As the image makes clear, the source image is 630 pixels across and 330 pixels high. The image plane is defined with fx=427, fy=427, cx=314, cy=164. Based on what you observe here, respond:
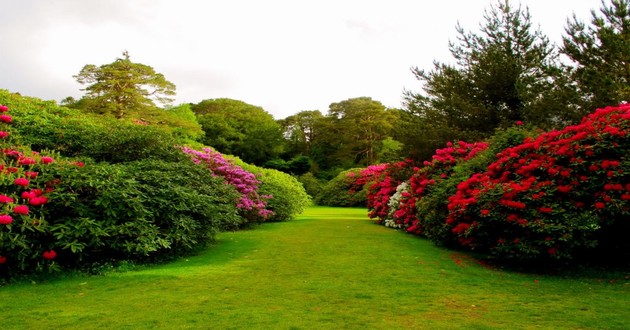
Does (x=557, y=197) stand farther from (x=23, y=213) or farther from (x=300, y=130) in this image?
(x=300, y=130)

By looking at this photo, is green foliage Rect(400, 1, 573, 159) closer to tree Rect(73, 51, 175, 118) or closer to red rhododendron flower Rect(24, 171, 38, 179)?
red rhododendron flower Rect(24, 171, 38, 179)

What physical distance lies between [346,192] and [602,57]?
2110 centimetres

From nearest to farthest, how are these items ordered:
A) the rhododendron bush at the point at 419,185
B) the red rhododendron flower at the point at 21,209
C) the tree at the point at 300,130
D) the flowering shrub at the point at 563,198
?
the red rhododendron flower at the point at 21,209
the flowering shrub at the point at 563,198
the rhododendron bush at the point at 419,185
the tree at the point at 300,130

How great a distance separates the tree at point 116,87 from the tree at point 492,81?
2087cm

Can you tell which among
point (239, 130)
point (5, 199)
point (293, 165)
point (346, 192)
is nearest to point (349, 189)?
point (346, 192)

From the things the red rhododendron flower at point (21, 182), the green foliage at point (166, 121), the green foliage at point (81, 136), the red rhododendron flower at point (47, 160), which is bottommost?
the red rhododendron flower at point (21, 182)

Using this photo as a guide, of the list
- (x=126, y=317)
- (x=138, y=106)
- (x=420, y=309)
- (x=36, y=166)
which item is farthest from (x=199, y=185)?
(x=138, y=106)

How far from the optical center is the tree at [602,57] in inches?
454

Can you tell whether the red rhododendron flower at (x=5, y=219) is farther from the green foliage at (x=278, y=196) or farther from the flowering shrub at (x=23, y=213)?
the green foliage at (x=278, y=196)

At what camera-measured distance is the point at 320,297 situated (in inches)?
192

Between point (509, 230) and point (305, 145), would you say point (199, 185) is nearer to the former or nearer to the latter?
point (509, 230)

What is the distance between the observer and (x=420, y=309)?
438 cm

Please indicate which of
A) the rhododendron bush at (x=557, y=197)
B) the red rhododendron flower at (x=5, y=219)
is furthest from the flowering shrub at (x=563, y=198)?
the red rhododendron flower at (x=5, y=219)

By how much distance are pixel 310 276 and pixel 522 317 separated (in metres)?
2.86
